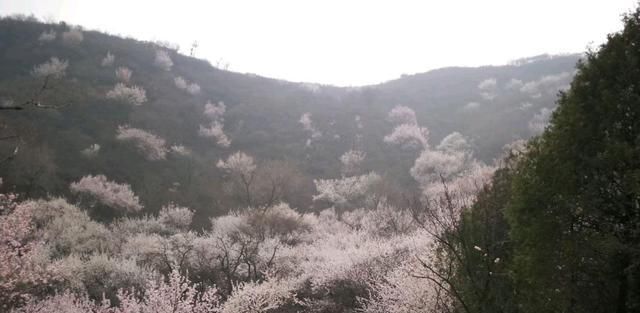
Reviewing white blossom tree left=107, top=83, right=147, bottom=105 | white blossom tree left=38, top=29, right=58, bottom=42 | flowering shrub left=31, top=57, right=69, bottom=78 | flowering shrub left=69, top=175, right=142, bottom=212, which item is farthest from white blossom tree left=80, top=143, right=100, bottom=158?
white blossom tree left=38, top=29, right=58, bottom=42

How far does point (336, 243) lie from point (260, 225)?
454 centimetres

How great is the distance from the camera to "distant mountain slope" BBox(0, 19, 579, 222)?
25672 millimetres

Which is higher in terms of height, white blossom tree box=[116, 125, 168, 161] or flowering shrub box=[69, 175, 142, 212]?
white blossom tree box=[116, 125, 168, 161]

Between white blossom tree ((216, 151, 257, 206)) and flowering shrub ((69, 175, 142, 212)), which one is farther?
white blossom tree ((216, 151, 257, 206))

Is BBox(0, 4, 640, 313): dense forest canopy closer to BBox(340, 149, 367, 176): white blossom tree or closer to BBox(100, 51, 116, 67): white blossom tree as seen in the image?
BBox(100, 51, 116, 67): white blossom tree

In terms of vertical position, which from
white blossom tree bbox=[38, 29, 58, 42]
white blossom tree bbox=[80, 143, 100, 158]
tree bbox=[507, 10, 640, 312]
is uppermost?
white blossom tree bbox=[38, 29, 58, 42]

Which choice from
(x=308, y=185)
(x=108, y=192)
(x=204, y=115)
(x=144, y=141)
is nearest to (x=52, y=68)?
(x=144, y=141)

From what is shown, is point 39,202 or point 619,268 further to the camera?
point 39,202

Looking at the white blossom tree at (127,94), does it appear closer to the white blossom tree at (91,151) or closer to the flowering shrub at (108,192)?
the white blossom tree at (91,151)

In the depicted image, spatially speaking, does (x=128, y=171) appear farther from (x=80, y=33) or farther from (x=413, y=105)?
(x=413, y=105)

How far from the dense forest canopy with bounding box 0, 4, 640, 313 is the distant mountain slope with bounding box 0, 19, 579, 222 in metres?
0.23

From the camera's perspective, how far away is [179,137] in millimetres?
34719

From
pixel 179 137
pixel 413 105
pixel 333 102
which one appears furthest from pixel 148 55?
pixel 413 105

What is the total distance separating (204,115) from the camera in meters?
39.9
